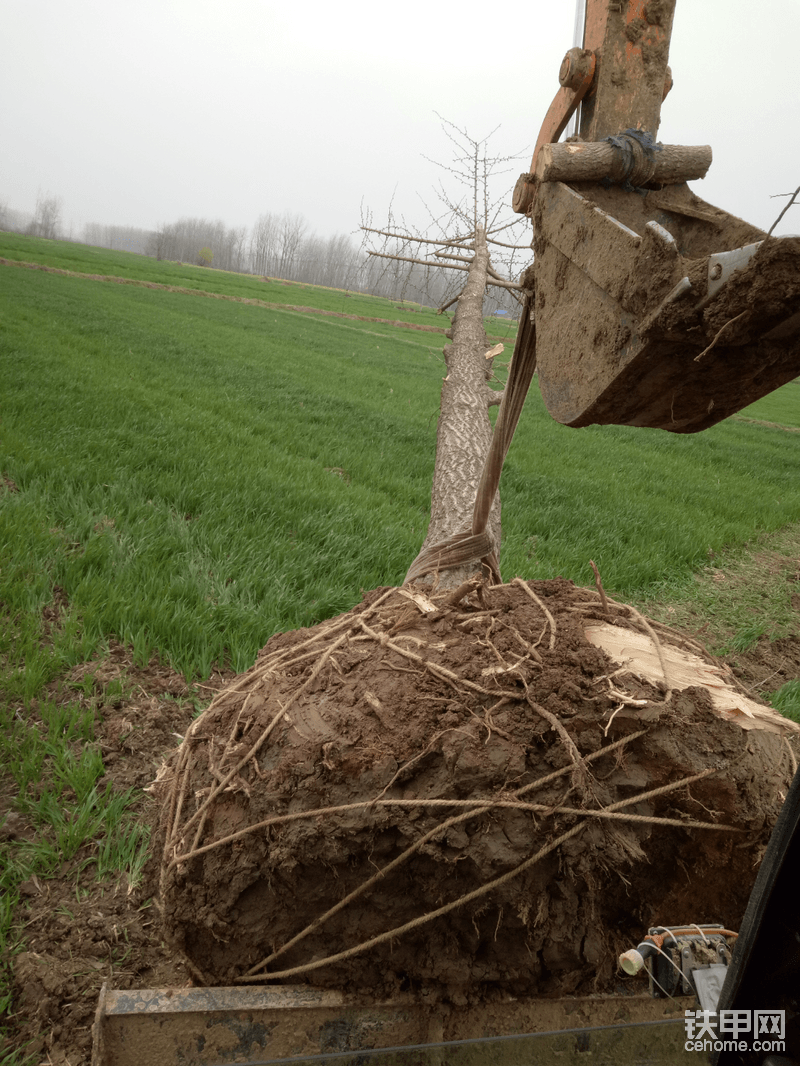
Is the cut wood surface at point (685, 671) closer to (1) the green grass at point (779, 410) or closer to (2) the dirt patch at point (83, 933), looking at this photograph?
(2) the dirt patch at point (83, 933)

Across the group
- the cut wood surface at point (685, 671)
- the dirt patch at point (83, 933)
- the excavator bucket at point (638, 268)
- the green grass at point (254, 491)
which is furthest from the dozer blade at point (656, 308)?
the green grass at point (254, 491)

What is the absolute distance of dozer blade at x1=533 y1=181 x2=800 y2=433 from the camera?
0.89m

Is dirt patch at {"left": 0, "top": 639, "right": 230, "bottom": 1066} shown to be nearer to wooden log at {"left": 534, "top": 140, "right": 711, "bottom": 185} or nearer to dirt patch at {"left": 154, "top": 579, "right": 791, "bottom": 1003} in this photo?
dirt patch at {"left": 154, "top": 579, "right": 791, "bottom": 1003}

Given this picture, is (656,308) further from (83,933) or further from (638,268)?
(83,933)

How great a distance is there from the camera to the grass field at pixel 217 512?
259cm

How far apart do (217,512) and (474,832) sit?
3.54 meters

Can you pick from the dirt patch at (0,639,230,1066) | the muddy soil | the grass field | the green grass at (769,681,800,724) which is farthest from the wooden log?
the green grass at (769,681,800,724)

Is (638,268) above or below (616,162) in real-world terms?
below

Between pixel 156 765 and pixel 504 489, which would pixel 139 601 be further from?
pixel 504 489

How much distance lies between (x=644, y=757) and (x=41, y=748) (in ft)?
7.10

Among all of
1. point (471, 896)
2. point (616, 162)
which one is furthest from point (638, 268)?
point (471, 896)

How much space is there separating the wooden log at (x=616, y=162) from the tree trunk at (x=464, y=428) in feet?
4.27

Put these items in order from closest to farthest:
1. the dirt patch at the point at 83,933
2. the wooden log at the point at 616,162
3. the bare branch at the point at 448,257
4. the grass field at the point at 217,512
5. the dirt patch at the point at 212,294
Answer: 1. the wooden log at the point at 616,162
2. the dirt patch at the point at 83,933
3. the grass field at the point at 217,512
4. the bare branch at the point at 448,257
5. the dirt patch at the point at 212,294

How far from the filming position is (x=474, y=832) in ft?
4.55
